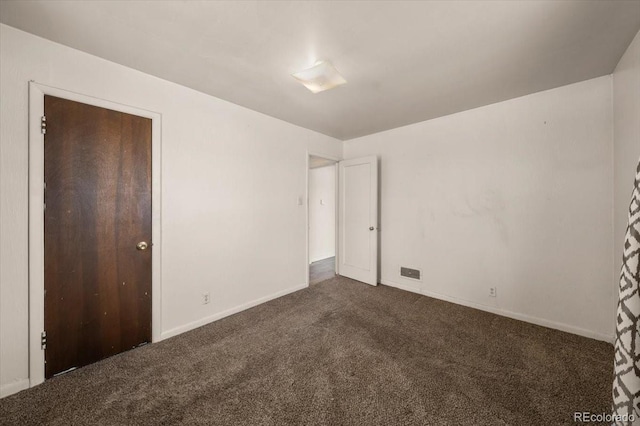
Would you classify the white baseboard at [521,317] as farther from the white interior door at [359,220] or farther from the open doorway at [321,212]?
the open doorway at [321,212]

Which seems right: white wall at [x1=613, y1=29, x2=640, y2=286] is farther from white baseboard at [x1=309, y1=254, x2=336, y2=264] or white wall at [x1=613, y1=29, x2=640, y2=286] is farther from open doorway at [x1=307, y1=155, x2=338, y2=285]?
white baseboard at [x1=309, y1=254, x2=336, y2=264]

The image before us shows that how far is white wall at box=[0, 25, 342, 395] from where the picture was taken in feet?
5.33

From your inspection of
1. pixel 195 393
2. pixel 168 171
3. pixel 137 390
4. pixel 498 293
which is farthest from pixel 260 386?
pixel 498 293

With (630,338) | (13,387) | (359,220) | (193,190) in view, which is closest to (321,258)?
(359,220)

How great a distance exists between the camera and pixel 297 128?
141 inches

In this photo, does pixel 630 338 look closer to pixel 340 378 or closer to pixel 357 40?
pixel 340 378

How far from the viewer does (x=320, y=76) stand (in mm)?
2023

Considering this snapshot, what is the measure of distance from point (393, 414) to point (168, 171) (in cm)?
264

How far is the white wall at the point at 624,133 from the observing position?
5.74ft

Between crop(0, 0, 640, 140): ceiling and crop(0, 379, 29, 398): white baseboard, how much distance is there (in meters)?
2.39

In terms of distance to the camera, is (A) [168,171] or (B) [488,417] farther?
(A) [168,171]

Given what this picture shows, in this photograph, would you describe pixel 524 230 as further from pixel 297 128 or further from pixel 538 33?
pixel 297 128

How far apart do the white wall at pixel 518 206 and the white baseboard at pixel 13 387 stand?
12.5 feet

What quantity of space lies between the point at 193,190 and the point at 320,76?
1.67 meters
